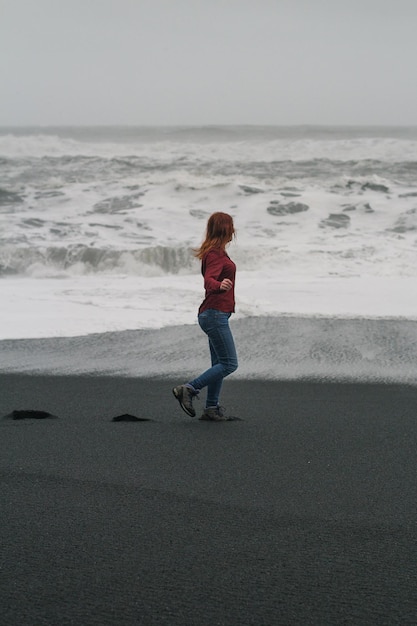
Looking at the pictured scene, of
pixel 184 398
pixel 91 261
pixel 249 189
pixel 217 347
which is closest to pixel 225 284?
pixel 217 347

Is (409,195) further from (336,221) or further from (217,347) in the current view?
(217,347)

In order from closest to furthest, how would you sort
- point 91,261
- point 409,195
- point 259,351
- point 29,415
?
1. point 29,415
2. point 259,351
3. point 91,261
4. point 409,195

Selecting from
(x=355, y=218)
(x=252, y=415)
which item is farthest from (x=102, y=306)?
(x=355, y=218)

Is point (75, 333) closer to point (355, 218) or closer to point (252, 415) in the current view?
point (252, 415)

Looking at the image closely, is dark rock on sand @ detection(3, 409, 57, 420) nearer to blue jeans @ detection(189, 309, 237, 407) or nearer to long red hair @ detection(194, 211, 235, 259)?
blue jeans @ detection(189, 309, 237, 407)

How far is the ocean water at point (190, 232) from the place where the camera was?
8.92m

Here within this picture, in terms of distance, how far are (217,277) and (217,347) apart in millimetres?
426

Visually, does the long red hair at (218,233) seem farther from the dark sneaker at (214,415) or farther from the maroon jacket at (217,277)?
the dark sneaker at (214,415)

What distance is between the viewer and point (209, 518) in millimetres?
2957

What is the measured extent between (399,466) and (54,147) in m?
30.5

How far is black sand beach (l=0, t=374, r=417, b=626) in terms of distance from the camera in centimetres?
233

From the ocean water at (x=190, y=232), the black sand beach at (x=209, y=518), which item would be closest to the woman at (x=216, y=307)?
the black sand beach at (x=209, y=518)

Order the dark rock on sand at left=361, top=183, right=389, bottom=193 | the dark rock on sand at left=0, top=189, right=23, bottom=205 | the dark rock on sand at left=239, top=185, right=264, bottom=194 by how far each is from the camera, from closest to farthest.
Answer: the dark rock on sand at left=0, top=189, right=23, bottom=205 < the dark rock on sand at left=239, top=185, right=264, bottom=194 < the dark rock on sand at left=361, top=183, right=389, bottom=193

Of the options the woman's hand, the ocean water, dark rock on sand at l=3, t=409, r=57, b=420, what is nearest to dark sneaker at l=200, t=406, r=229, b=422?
the woman's hand
